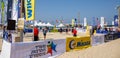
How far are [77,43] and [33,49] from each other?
5.75 meters

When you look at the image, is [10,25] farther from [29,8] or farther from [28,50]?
[29,8]

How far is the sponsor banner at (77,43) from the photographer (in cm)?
1498

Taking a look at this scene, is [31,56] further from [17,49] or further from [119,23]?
[119,23]

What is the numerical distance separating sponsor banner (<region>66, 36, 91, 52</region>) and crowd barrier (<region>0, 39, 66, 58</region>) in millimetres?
534

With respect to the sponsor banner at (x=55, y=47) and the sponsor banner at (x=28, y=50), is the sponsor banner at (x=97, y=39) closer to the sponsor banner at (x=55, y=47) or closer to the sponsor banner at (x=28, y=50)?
the sponsor banner at (x=55, y=47)

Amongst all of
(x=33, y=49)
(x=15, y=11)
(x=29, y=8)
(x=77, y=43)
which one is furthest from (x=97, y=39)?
(x=33, y=49)

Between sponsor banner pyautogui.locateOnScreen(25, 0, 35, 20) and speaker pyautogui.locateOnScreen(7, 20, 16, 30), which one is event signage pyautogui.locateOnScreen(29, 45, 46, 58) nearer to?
speaker pyautogui.locateOnScreen(7, 20, 16, 30)

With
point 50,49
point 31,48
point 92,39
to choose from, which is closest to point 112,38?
point 92,39

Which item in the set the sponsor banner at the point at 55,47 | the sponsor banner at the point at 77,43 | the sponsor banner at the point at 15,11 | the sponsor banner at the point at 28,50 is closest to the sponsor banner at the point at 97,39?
the sponsor banner at the point at 77,43

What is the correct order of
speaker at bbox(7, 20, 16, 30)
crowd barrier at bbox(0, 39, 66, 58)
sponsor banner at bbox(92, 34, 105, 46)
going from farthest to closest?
sponsor banner at bbox(92, 34, 105, 46) → speaker at bbox(7, 20, 16, 30) → crowd barrier at bbox(0, 39, 66, 58)

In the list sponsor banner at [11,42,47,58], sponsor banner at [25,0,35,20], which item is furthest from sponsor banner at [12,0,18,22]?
sponsor banner at [11,42,47,58]

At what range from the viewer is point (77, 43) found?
16172 millimetres

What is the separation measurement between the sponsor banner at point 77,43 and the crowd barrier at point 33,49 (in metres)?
0.53

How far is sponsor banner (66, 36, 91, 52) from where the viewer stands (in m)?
15.0
